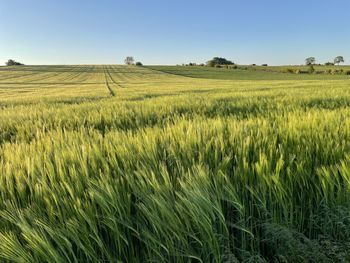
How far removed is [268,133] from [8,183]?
4.15 ft

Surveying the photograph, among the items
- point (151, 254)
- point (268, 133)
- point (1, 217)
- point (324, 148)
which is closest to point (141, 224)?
point (151, 254)

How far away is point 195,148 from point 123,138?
0.44 metres

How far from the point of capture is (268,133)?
65.6 inches

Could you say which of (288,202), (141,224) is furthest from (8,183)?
(288,202)

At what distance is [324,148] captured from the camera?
4.23 ft

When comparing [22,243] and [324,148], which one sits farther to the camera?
[324,148]

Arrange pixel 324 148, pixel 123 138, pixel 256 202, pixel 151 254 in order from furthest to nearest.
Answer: pixel 123 138
pixel 324 148
pixel 256 202
pixel 151 254

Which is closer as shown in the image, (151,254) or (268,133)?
(151,254)

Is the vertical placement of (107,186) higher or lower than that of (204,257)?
higher

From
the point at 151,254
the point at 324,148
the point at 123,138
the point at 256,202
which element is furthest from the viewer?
the point at 123,138

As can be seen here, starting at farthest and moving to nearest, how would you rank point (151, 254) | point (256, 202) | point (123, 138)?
point (123, 138)
point (256, 202)
point (151, 254)

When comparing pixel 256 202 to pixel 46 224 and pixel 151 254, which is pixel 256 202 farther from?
pixel 46 224

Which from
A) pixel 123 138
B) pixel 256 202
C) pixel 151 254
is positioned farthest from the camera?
pixel 123 138

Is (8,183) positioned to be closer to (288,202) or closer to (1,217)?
(1,217)
